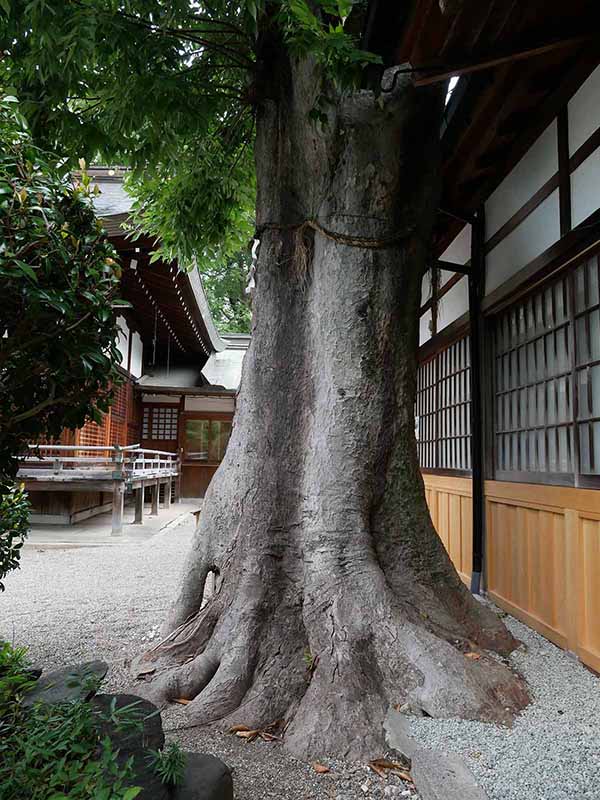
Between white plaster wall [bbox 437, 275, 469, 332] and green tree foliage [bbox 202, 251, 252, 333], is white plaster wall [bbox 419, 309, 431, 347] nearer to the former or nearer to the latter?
white plaster wall [bbox 437, 275, 469, 332]

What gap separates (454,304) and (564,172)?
237 cm

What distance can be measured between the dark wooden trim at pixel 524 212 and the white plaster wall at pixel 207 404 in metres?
12.6

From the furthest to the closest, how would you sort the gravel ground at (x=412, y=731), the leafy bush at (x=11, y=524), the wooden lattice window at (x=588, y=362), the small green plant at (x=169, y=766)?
the wooden lattice window at (x=588, y=362) → the leafy bush at (x=11, y=524) → the gravel ground at (x=412, y=731) → the small green plant at (x=169, y=766)

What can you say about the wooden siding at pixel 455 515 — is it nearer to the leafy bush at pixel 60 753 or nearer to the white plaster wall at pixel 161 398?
the leafy bush at pixel 60 753

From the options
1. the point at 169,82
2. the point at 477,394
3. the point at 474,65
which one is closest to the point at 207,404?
the point at 477,394

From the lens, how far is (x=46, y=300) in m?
1.99

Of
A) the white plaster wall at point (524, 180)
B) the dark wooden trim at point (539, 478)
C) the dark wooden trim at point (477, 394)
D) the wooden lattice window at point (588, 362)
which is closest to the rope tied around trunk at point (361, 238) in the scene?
the wooden lattice window at point (588, 362)

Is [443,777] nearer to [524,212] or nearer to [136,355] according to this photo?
[524,212]

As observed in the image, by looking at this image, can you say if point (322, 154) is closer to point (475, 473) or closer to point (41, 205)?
point (41, 205)

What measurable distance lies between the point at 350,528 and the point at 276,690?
34.2 inches

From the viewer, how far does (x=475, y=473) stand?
16.5 feet

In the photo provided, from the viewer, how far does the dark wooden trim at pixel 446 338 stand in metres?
5.57

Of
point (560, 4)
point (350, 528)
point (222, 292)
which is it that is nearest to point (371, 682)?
point (350, 528)

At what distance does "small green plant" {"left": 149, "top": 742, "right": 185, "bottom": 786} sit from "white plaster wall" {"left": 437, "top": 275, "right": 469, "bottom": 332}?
4.75 metres
